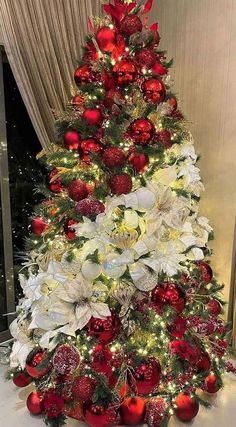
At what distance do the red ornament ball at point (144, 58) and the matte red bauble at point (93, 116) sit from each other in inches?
9.6

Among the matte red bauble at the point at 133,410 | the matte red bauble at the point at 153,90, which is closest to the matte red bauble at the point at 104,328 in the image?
the matte red bauble at the point at 133,410

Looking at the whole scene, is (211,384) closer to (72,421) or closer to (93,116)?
(72,421)

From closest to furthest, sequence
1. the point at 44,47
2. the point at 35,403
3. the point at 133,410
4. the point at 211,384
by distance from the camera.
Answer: the point at 133,410 < the point at 35,403 < the point at 211,384 < the point at 44,47

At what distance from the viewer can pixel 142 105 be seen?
1474mm

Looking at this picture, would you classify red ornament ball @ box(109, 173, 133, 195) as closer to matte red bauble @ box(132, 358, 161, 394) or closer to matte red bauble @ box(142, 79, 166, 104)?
matte red bauble @ box(142, 79, 166, 104)

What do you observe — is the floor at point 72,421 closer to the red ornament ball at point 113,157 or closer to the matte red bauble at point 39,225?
the matte red bauble at point 39,225

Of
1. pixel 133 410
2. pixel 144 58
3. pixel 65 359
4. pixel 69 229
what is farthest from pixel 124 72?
pixel 133 410

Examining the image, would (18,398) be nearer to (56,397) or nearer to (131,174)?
(56,397)

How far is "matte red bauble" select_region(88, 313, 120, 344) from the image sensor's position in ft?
4.49

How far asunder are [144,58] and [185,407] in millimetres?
1350

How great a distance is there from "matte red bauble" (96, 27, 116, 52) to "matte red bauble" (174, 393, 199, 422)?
54.2 inches

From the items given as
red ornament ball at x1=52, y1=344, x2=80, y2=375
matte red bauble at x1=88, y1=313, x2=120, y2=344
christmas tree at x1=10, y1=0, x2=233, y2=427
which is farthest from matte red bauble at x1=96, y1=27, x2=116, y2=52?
red ornament ball at x1=52, y1=344, x2=80, y2=375

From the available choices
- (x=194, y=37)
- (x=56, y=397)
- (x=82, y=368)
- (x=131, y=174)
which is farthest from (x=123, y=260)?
(x=194, y=37)

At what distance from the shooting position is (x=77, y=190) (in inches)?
56.3
